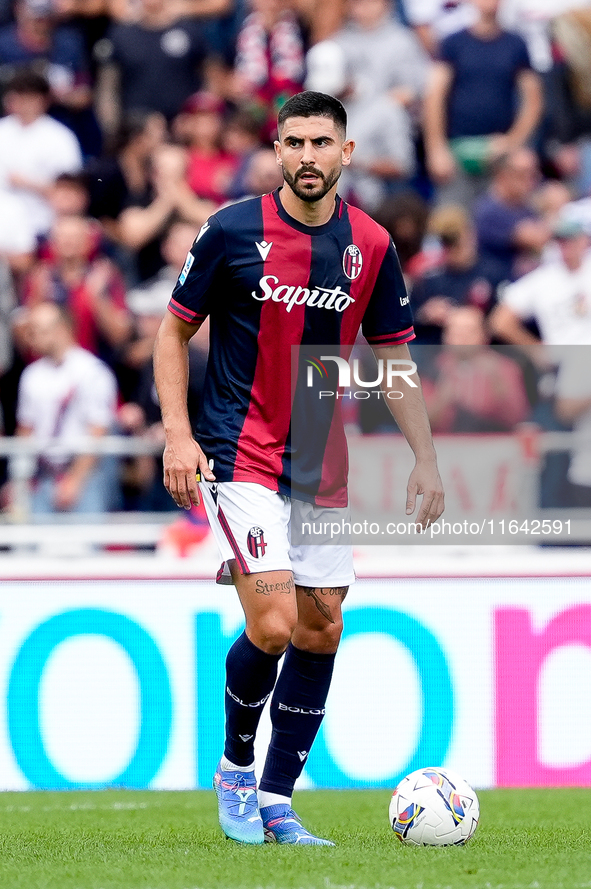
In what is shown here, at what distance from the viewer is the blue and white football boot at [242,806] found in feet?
15.8

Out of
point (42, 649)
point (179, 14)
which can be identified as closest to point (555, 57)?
point (179, 14)

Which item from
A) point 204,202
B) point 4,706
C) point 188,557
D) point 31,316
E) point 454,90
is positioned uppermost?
point 454,90

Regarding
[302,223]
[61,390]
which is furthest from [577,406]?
[302,223]

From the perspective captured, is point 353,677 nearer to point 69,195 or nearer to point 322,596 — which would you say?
point 322,596

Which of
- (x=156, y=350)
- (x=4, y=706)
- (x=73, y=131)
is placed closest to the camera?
(x=156, y=350)

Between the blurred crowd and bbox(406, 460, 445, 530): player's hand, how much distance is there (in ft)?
9.55

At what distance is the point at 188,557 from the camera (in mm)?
7617

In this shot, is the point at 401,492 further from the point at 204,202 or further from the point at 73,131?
the point at 73,131

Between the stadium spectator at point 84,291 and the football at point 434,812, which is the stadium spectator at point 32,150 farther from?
the football at point 434,812

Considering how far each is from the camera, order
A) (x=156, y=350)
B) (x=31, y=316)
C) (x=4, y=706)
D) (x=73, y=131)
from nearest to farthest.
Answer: (x=156, y=350) < (x=4, y=706) < (x=31, y=316) < (x=73, y=131)

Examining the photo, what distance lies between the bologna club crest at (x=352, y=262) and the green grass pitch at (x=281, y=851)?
1.95 m

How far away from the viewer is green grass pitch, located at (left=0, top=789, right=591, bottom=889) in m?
4.09

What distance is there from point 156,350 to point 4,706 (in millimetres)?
3209

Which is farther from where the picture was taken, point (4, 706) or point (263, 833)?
point (4, 706)
